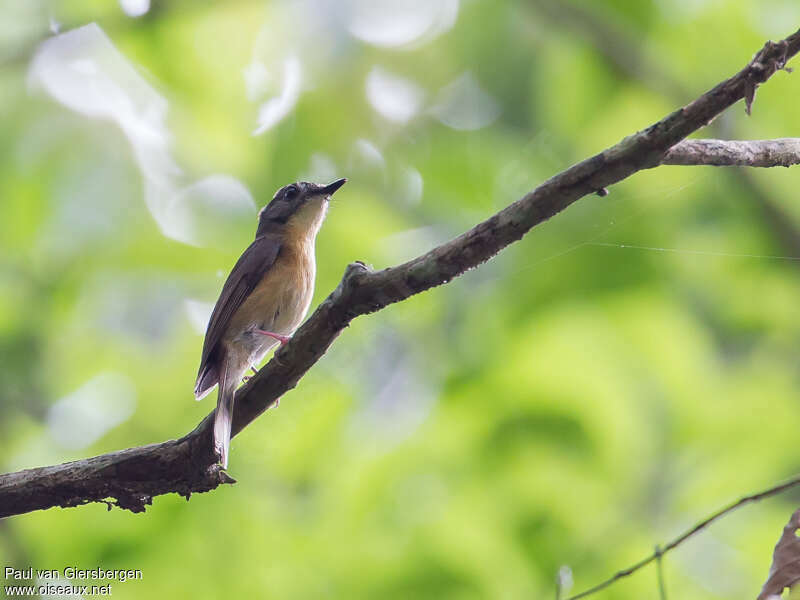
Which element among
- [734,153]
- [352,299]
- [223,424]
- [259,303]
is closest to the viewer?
[734,153]

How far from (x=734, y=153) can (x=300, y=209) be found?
10.6 feet

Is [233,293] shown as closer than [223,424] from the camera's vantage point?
No

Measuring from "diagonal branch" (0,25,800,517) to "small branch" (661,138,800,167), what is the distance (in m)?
0.18

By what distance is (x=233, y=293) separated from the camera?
14.5ft

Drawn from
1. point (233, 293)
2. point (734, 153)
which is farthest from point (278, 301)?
point (734, 153)

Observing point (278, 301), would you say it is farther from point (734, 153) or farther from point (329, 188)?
point (734, 153)

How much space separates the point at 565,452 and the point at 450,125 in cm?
313

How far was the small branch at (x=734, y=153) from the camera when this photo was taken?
2.29 metres

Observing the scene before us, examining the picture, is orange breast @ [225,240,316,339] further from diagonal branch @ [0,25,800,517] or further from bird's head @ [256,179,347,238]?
diagonal branch @ [0,25,800,517]

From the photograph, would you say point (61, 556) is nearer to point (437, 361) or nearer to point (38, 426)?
point (38, 426)

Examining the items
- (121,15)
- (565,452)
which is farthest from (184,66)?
(565,452)

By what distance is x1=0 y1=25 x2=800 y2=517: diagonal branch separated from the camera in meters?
2.06

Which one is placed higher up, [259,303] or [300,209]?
[300,209]

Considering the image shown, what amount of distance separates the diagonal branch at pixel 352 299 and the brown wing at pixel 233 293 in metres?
1.18
